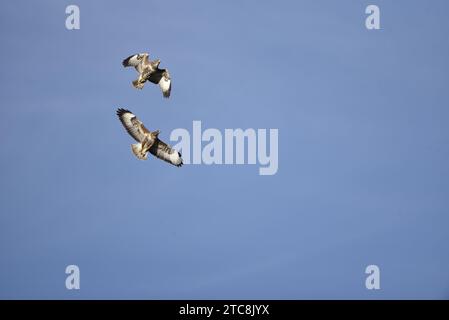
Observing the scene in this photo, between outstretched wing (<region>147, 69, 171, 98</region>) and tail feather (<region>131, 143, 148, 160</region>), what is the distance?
36 cm

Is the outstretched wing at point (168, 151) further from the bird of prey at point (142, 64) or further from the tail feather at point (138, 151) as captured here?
the bird of prey at point (142, 64)

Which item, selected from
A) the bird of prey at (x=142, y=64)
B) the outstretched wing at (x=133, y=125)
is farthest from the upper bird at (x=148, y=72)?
the outstretched wing at (x=133, y=125)

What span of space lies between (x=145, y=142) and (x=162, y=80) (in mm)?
397

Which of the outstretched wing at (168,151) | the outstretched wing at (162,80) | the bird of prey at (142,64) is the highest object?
the bird of prey at (142,64)

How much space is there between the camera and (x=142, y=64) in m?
4.49

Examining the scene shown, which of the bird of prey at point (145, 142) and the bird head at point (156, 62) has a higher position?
the bird head at point (156, 62)

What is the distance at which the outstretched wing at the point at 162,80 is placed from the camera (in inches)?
177

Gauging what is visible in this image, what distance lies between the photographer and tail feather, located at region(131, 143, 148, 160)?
14.8 ft

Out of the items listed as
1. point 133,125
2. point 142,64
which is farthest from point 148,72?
point 133,125

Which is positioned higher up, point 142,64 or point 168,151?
point 142,64

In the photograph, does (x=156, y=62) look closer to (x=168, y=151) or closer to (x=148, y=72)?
(x=148, y=72)

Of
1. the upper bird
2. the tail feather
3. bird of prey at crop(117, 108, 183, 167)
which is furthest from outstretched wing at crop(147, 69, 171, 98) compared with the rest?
the tail feather

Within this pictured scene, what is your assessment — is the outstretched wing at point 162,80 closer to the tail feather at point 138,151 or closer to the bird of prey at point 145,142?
the bird of prey at point 145,142
